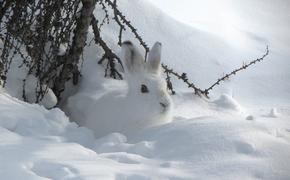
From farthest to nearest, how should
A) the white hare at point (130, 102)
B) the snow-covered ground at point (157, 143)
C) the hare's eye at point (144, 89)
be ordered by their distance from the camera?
the hare's eye at point (144, 89) < the white hare at point (130, 102) < the snow-covered ground at point (157, 143)

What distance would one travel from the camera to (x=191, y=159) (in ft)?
8.89

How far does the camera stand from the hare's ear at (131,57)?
410cm

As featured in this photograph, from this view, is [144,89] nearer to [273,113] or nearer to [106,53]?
[106,53]

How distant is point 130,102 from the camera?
4.05m

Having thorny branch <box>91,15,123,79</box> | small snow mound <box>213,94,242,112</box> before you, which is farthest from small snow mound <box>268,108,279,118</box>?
thorny branch <box>91,15,123,79</box>

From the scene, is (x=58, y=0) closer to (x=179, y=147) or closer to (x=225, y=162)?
(x=179, y=147)

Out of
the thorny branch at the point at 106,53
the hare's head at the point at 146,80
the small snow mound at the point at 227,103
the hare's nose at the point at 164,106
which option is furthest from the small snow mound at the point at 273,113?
the thorny branch at the point at 106,53

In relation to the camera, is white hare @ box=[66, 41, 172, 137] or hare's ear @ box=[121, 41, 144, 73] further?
hare's ear @ box=[121, 41, 144, 73]

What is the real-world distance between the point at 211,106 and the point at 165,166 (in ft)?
7.32

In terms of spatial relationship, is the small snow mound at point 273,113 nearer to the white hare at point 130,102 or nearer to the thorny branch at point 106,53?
the white hare at point 130,102

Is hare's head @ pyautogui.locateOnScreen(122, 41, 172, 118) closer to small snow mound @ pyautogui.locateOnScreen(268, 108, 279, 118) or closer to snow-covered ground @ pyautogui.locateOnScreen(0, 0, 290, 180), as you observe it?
snow-covered ground @ pyautogui.locateOnScreen(0, 0, 290, 180)

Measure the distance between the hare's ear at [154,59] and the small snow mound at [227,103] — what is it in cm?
81

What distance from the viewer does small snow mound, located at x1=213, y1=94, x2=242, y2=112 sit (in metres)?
4.84

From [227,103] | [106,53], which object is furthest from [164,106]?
[227,103]
